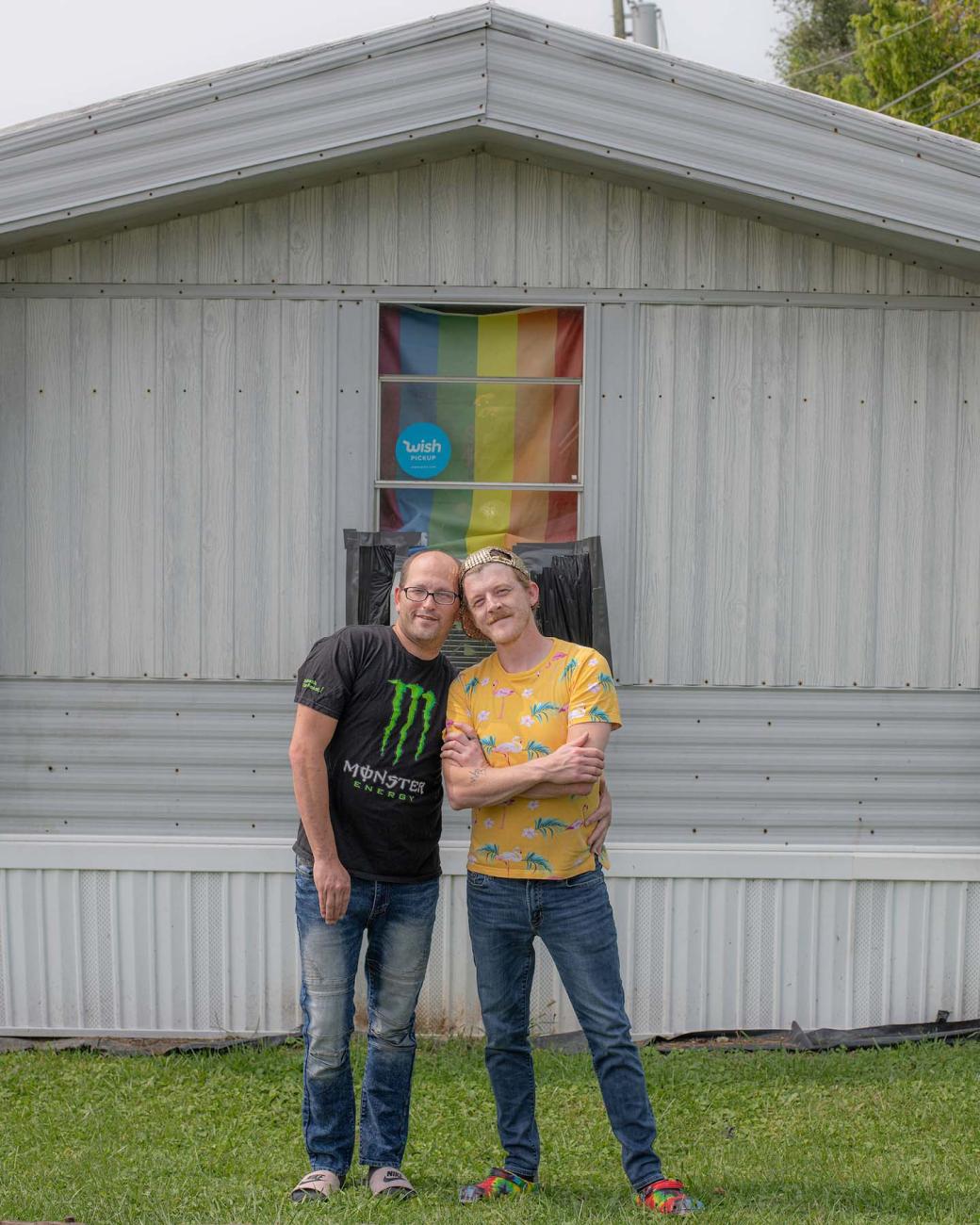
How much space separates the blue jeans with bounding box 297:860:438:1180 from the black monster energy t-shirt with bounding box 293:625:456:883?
10 cm

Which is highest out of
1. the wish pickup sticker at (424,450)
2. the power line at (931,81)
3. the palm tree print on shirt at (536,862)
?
the power line at (931,81)

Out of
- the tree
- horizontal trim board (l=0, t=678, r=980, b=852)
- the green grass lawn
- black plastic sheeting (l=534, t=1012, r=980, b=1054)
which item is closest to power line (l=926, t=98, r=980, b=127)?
the tree

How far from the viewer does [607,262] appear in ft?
15.4

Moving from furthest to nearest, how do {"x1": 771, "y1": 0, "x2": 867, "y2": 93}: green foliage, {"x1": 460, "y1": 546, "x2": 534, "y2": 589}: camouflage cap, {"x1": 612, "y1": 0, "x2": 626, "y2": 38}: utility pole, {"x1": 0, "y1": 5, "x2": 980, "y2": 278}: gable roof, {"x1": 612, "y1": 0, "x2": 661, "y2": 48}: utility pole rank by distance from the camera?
1. {"x1": 771, "y1": 0, "x2": 867, "y2": 93}: green foliage
2. {"x1": 612, "y1": 0, "x2": 626, "y2": 38}: utility pole
3. {"x1": 612, "y1": 0, "x2": 661, "y2": 48}: utility pole
4. {"x1": 0, "y1": 5, "x2": 980, "y2": 278}: gable roof
5. {"x1": 460, "y1": 546, "x2": 534, "y2": 589}: camouflage cap

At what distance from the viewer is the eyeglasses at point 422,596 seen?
329cm

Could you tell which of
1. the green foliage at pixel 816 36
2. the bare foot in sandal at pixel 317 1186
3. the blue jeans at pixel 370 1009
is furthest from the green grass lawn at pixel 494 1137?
the green foliage at pixel 816 36

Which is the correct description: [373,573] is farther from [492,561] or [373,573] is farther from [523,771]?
[523,771]

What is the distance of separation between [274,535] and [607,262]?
1593 millimetres

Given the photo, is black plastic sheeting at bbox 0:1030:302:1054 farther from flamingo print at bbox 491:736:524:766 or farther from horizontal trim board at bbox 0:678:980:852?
flamingo print at bbox 491:736:524:766

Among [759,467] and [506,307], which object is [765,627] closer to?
[759,467]

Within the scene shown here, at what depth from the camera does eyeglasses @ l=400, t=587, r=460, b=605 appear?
129 inches

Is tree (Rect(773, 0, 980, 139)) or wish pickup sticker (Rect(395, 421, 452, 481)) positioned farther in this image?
tree (Rect(773, 0, 980, 139))

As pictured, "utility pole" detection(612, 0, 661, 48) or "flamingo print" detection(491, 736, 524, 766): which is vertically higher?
"utility pole" detection(612, 0, 661, 48)

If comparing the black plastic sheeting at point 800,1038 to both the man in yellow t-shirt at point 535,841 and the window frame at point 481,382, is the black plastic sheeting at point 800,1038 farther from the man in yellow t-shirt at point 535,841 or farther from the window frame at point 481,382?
the window frame at point 481,382
